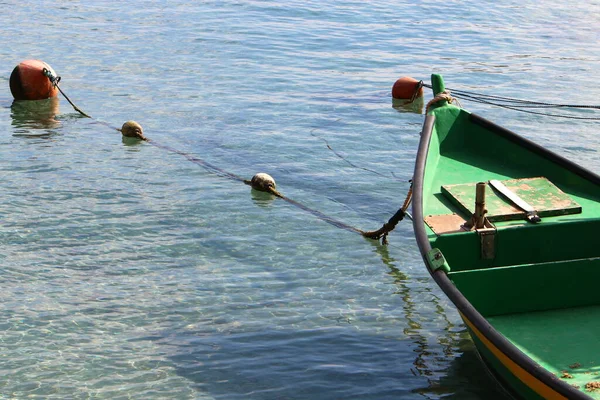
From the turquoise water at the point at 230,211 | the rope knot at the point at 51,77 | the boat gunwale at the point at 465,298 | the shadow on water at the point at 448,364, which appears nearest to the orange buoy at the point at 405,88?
the turquoise water at the point at 230,211

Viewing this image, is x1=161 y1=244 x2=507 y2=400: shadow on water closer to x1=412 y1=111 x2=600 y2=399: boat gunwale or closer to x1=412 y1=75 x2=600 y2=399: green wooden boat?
x1=412 y1=75 x2=600 y2=399: green wooden boat

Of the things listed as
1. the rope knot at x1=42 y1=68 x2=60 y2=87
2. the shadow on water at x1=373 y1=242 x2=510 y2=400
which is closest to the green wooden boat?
the shadow on water at x1=373 y1=242 x2=510 y2=400

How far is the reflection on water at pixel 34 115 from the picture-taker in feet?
46.2

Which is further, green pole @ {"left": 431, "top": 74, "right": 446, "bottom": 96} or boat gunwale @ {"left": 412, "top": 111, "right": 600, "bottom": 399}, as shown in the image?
green pole @ {"left": 431, "top": 74, "right": 446, "bottom": 96}

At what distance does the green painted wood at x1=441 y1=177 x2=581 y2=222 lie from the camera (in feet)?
25.2

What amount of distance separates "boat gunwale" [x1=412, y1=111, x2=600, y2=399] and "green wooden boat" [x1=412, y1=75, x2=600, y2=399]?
12 millimetres

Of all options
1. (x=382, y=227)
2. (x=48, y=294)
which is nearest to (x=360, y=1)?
(x=382, y=227)

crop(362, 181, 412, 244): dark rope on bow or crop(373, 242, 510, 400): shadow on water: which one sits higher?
crop(362, 181, 412, 244): dark rope on bow

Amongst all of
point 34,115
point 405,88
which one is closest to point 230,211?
point 34,115

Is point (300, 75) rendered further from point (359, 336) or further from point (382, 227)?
point (359, 336)

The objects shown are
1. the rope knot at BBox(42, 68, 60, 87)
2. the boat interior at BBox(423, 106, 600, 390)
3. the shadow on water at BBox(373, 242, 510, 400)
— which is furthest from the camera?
the rope knot at BBox(42, 68, 60, 87)

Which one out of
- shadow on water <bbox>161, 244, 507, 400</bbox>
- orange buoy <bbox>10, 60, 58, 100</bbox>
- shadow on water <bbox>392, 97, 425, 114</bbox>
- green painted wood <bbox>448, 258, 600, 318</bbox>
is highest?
orange buoy <bbox>10, 60, 58, 100</bbox>

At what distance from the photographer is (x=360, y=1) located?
2748 centimetres

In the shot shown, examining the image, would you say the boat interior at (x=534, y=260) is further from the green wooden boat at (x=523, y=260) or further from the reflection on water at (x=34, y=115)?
the reflection on water at (x=34, y=115)
